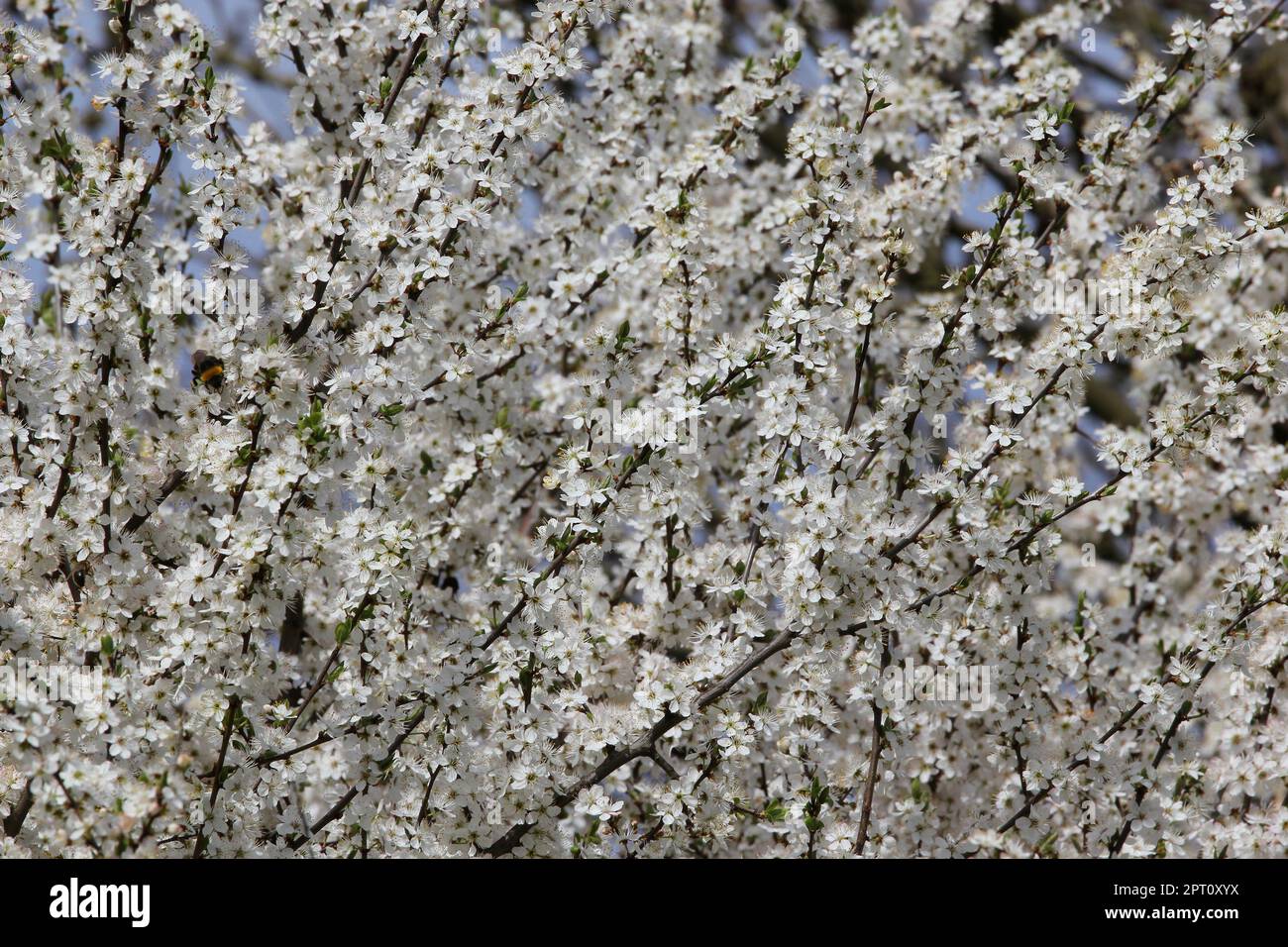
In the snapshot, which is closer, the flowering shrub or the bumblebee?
the flowering shrub

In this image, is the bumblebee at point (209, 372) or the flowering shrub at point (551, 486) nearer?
the flowering shrub at point (551, 486)

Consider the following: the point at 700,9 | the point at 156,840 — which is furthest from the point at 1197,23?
the point at 156,840

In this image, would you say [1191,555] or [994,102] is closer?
[994,102]

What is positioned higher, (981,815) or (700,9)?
(700,9)
